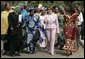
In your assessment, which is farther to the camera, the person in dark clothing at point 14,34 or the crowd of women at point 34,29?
the crowd of women at point 34,29

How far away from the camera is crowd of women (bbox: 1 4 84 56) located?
16828mm

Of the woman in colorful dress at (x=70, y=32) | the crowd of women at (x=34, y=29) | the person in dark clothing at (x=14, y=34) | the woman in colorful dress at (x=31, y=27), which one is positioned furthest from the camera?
the woman in colorful dress at (x=31, y=27)

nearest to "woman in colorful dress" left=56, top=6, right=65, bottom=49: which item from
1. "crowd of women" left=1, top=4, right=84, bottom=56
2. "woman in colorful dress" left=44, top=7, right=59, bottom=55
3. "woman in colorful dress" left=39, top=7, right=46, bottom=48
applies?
"crowd of women" left=1, top=4, right=84, bottom=56

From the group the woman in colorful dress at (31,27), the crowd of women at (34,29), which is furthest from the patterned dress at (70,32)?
the woman in colorful dress at (31,27)

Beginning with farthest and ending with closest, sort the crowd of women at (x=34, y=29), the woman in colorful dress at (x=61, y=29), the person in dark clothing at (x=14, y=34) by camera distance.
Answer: the woman in colorful dress at (x=61, y=29) → the crowd of women at (x=34, y=29) → the person in dark clothing at (x=14, y=34)

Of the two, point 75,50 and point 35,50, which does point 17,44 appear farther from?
point 75,50

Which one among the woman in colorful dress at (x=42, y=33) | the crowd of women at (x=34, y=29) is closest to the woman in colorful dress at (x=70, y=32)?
the crowd of women at (x=34, y=29)

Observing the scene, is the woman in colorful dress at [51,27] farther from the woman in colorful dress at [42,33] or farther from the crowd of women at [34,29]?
the woman in colorful dress at [42,33]

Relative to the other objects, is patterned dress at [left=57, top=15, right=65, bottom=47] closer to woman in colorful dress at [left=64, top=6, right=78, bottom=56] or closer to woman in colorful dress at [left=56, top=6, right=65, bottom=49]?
woman in colorful dress at [left=56, top=6, right=65, bottom=49]

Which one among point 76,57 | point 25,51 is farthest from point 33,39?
point 76,57

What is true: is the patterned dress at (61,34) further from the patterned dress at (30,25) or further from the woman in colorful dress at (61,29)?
the patterned dress at (30,25)

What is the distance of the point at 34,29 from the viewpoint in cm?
1791

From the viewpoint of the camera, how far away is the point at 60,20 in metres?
19.2

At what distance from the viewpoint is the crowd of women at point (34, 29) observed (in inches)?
663
